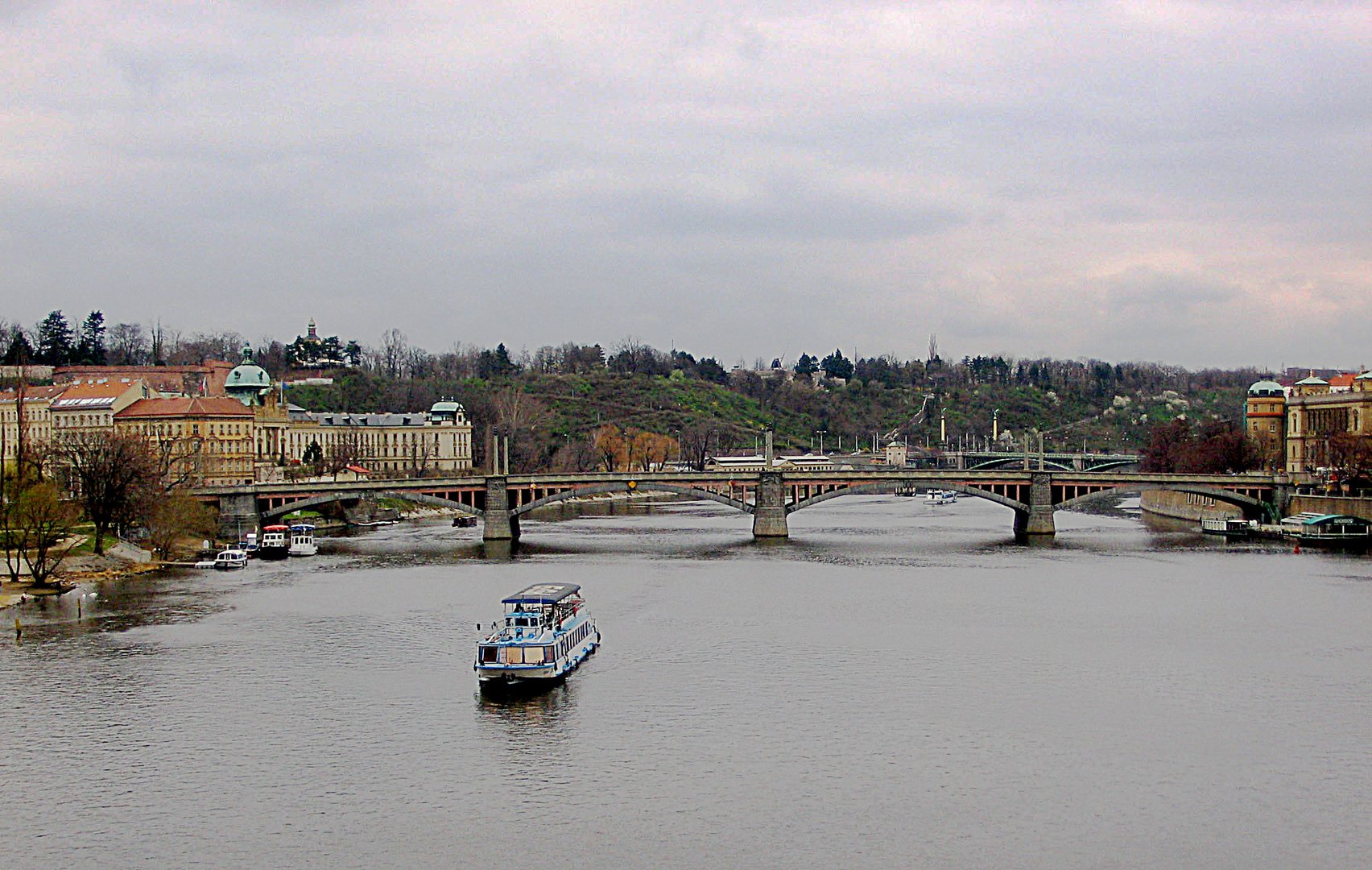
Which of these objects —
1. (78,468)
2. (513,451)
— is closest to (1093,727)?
(78,468)

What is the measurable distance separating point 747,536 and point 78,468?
4127 centimetres

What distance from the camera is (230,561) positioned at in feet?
267

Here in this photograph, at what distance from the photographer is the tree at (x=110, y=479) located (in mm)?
81000

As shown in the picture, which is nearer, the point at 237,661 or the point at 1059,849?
the point at 1059,849

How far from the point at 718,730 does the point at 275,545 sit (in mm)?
54938

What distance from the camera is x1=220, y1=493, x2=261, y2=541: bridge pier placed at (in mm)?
97875

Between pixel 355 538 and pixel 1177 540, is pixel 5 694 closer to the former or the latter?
pixel 355 538

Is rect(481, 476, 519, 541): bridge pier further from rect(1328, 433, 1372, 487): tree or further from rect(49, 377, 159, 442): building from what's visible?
rect(1328, 433, 1372, 487): tree

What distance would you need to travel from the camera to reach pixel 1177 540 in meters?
94.8

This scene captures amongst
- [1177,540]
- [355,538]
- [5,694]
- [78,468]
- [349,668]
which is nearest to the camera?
[5,694]

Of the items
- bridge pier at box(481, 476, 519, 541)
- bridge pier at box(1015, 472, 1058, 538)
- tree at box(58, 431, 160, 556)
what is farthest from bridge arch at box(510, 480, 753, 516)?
tree at box(58, 431, 160, 556)

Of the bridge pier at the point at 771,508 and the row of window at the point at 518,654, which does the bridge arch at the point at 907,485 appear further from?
the row of window at the point at 518,654

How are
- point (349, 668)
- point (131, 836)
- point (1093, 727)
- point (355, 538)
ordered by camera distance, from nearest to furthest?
point (131, 836)
point (1093, 727)
point (349, 668)
point (355, 538)

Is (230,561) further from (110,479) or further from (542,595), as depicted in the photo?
(542,595)
